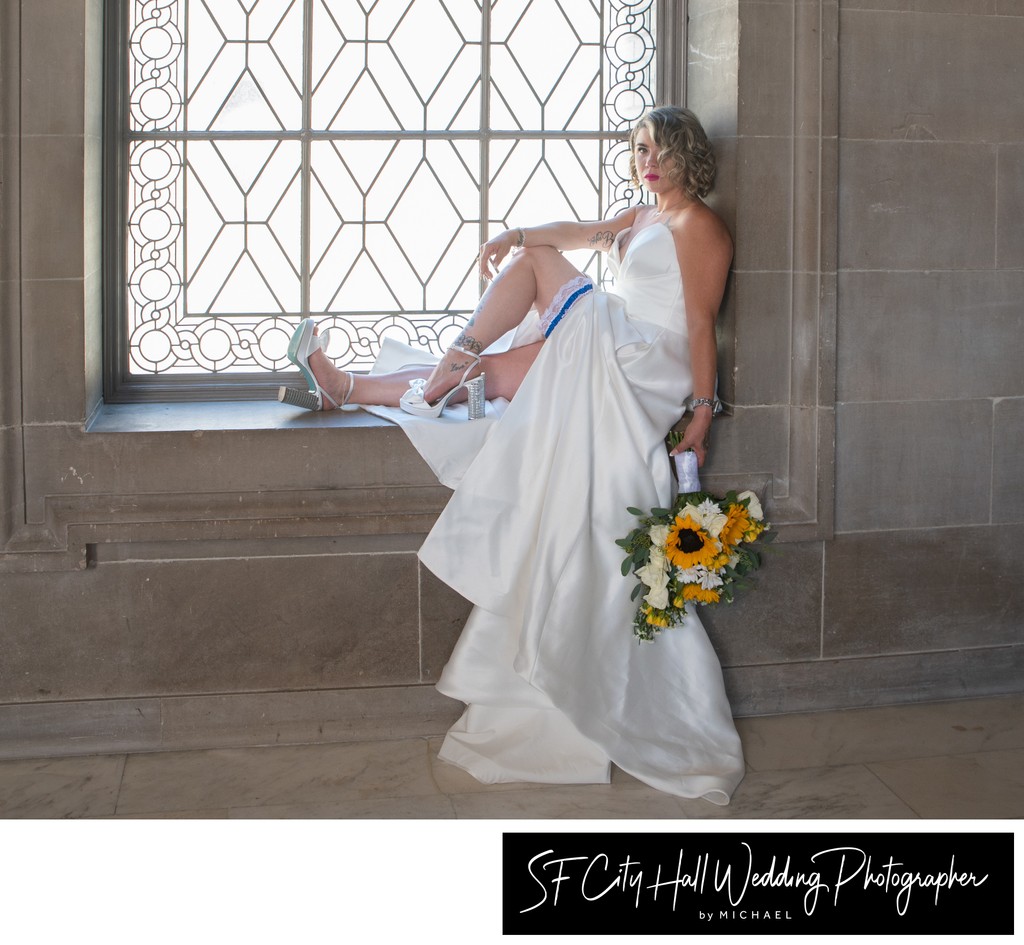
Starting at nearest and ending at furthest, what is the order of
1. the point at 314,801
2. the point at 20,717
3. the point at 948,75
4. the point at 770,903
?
the point at 770,903
the point at 314,801
the point at 20,717
the point at 948,75

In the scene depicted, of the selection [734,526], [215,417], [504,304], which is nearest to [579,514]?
[734,526]

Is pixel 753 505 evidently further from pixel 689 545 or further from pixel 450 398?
pixel 450 398

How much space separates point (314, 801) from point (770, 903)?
126 centimetres

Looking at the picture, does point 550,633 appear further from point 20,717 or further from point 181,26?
point 181,26

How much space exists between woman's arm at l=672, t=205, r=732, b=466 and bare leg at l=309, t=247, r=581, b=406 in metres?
0.35

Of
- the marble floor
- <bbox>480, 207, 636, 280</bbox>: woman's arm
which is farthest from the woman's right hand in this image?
the marble floor

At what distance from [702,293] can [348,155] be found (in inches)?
51.0

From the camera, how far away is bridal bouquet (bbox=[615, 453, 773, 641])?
3623 millimetres

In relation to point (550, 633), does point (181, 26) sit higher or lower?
higher

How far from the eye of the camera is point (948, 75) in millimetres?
4035

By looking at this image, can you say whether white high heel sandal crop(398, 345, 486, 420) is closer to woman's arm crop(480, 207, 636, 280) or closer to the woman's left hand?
woman's arm crop(480, 207, 636, 280)

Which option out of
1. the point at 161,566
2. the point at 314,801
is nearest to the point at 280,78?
the point at 161,566

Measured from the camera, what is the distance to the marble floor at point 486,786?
11.3ft

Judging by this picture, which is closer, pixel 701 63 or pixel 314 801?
pixel 314 801
